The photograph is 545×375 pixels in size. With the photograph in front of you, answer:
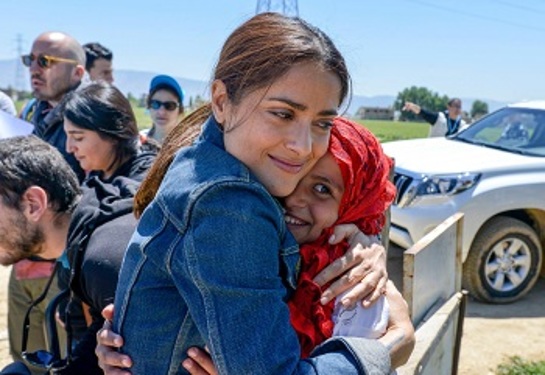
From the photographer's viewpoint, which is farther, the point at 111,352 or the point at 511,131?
the point at 511,131

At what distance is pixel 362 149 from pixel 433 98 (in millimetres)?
71708

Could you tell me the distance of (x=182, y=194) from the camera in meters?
1.06

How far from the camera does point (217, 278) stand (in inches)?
39.3

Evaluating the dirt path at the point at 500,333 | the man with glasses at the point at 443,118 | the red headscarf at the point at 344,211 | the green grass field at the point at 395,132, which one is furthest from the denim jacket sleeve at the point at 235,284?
the green grass field at the point at 395,132

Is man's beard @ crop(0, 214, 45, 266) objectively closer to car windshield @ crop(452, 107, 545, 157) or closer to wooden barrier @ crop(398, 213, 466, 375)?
wooden barrier @ crop(398, 213, 466, 375)

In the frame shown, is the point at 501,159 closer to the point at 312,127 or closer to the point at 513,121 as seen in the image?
the point at 513,121

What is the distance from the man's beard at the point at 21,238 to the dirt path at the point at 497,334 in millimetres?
2386

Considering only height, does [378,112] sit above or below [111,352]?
below

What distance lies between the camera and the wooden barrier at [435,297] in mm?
2088

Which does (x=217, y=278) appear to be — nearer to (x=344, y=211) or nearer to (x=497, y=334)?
(x=344, y=211)

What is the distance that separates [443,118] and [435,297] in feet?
22.3

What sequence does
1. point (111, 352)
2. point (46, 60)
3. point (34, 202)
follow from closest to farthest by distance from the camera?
point (111, 352) → point (34, 202) → point (46, 60)

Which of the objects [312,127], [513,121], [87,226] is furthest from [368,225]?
[513,121]

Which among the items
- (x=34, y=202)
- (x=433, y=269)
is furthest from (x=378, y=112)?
(x=34, y=202)
